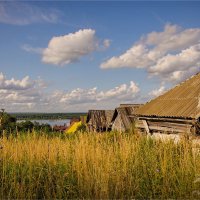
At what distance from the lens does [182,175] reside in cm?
511

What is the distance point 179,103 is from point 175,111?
578mm

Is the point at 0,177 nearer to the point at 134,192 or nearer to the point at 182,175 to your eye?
the point at 134,192

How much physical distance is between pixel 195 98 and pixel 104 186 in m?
8.99

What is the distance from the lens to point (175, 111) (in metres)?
13.3

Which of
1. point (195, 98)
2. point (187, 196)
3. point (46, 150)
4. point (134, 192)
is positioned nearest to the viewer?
point (187, 196)

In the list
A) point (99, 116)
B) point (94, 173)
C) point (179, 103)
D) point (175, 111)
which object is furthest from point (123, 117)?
point (94, 173)

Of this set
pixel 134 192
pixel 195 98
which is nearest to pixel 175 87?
pixel 195 98

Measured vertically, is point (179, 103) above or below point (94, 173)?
above

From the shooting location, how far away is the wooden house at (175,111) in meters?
12.3

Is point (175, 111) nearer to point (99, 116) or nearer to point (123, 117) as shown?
point (123, 117)

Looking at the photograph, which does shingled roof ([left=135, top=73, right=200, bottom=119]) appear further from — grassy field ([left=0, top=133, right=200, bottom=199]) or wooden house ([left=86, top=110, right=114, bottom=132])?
wooden house ([left=86, top=110, right=114, bottom=132])

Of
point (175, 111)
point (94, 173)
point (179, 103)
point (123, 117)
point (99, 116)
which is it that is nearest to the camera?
point (94, 173)

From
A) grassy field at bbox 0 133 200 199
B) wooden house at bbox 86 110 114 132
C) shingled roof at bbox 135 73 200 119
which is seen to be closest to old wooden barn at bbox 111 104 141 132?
wooden house at bbox 86 110 114 132

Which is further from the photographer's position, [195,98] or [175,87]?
[175,87]
